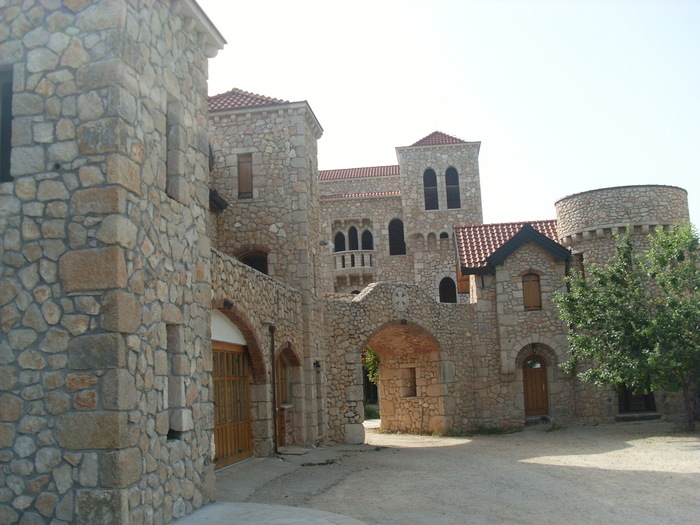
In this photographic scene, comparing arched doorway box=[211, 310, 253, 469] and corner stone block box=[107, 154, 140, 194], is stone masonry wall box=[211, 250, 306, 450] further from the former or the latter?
corner stone block box=[107, 154, 140, 194]

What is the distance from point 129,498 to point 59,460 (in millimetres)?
705

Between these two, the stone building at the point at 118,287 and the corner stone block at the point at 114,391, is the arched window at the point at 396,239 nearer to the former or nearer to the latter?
the stone building at the point at 118,287

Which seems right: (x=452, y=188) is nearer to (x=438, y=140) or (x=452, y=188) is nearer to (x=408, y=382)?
(x=438, y=140)

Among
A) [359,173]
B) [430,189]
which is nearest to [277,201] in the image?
[430,189]

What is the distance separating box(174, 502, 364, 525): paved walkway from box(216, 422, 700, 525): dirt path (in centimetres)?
100

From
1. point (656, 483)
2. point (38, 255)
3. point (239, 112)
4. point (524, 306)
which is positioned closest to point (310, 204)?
point (239, 112)

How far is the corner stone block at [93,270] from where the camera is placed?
6.24 m

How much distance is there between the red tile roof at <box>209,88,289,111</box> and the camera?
679 inches

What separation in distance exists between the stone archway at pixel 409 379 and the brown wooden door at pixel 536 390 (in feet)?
8.88

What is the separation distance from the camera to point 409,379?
72.8ft

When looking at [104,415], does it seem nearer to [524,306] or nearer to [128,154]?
[128,154]

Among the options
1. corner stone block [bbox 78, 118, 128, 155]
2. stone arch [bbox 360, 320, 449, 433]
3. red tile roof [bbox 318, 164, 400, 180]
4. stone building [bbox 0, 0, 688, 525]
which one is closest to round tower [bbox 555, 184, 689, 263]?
stone arch [bbox 360, 320, 449, 433]

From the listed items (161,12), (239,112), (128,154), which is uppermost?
(239,112)

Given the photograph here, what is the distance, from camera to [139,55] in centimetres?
696
